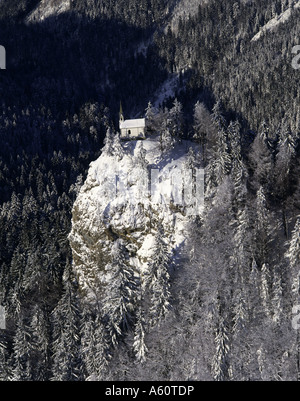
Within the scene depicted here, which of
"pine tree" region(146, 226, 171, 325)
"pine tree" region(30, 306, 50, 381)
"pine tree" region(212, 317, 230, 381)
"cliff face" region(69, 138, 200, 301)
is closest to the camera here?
"pine tree" region(212, 317, 230, 381)

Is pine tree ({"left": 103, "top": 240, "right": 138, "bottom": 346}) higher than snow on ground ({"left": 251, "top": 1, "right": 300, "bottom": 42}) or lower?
lower

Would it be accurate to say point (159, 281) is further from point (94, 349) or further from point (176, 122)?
point (176, 122)

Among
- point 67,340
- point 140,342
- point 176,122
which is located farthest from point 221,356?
point 176,122

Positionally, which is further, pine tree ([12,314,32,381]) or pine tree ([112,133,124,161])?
pine tree ([112,133,124,161])

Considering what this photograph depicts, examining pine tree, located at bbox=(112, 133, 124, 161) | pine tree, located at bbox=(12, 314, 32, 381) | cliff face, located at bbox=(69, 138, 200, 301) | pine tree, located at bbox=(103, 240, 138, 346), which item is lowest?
pine tree, located at bbox=(12, 314, 32, 381)

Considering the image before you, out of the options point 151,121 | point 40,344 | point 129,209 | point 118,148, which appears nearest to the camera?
point 40,344

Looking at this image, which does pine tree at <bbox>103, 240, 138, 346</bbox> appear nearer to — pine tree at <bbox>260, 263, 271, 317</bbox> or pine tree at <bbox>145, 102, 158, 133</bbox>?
pine tree at <bbox>260, 263, 271, 317</bbox>

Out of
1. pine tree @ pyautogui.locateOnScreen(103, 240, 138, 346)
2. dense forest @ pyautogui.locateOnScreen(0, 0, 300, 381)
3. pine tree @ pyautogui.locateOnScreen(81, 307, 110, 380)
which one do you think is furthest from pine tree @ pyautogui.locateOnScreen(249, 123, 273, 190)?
pine tree @ pyautogui.locateOnScreen(81, 307, 110, 380)
